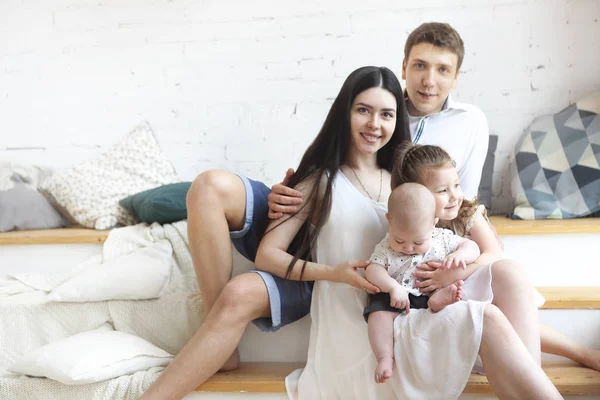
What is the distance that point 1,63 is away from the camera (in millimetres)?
2752

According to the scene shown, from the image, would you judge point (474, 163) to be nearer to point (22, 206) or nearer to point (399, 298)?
point (399, 298)

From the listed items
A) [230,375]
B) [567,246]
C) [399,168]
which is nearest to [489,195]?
[567,246]

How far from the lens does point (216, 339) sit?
1.50 m

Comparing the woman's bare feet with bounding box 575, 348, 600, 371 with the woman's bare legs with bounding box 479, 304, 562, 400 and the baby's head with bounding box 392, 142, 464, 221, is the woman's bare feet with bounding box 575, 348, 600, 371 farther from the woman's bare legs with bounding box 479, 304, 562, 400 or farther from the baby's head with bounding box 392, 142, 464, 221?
the baby's head with bounding box 392, 142, 464, 221

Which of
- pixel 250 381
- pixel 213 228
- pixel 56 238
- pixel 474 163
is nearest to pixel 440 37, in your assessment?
pixel 474 163

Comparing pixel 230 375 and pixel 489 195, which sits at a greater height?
pixel 489 195

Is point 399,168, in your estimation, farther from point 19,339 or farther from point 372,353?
point 19,339

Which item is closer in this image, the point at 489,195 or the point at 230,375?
the point at 230,375

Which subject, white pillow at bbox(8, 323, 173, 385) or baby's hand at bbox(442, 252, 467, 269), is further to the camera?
white pillow at bbox(8, 323, 173, 385)

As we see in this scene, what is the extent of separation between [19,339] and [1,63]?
4.67 ft

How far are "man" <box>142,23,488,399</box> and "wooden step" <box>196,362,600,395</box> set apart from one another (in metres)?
0.04

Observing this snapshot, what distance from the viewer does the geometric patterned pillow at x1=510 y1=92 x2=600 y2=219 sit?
7.24 ft

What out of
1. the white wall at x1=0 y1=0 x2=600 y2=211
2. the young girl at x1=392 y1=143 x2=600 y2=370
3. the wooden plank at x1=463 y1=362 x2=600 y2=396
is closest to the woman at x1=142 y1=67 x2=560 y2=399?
the young girl at x1=392 y1=143 x2=600 y2=370

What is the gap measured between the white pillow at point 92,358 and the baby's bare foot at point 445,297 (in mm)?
710
